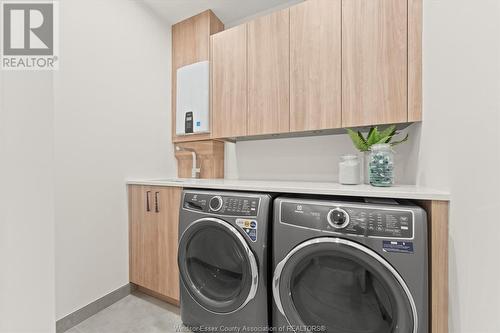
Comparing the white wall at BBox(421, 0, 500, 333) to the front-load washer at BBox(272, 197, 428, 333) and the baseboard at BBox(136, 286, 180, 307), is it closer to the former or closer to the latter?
the front-load washer at BBox(272, 197, 428, 333)

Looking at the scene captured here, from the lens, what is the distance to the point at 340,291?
938 millimetres

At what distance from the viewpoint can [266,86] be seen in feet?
5.33

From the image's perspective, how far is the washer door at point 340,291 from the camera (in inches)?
32.6

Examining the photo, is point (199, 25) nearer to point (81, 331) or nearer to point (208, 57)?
point (208, 57)

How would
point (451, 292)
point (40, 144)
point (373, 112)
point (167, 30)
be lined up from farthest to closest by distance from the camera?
point (167, 30)
point (373, 112)
point (451, 292)
point (40, 144)

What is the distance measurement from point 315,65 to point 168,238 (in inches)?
62.1

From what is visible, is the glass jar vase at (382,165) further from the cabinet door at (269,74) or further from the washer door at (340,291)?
the cabinet door at (269,74)

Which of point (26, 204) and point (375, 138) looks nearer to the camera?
point (26, 204)

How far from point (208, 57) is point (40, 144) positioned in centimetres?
187

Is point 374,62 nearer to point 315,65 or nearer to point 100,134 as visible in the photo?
point 315,65

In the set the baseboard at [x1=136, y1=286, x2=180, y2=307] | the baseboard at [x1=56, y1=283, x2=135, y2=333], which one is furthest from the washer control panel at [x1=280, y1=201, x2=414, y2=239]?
the baseboard at [x1=56, y1=283, x2=135, y2=333]

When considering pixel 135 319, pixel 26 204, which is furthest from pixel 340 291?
pixel 135 319

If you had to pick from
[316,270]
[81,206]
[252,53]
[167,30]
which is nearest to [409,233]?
[316,270]

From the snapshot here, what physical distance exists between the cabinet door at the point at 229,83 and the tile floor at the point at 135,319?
54.8 inches
